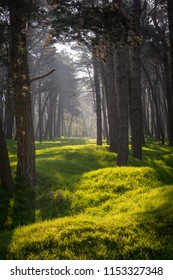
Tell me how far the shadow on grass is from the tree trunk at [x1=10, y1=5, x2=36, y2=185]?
37.4 inches

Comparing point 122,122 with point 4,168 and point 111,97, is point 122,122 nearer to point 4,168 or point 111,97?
point 111,97

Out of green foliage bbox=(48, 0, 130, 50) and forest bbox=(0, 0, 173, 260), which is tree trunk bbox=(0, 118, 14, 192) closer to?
forest bbox=(0, 0, 173, 260)

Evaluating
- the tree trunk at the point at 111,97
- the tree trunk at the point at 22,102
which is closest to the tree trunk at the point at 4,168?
the tree trunk at the point at 22,102

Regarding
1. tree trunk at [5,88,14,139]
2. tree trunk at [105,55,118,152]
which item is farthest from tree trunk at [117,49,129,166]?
tree trunk at [5,88,14,139]

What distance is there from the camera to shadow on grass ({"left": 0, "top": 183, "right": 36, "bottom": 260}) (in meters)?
10.3

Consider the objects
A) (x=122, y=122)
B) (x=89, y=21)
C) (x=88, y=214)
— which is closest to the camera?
(x=88, y=214)

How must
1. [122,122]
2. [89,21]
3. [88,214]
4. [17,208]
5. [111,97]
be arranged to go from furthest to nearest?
1. [111,97]
2. [122,122]
3. [89,21]
4. [17,208]
5. [88,214]

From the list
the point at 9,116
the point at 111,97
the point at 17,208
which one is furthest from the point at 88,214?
the point at 9,116

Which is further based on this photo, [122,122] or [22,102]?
[122,122]

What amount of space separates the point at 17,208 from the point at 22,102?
4339 millimetres

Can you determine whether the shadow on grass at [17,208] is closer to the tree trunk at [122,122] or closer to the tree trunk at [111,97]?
the tree trunk at [122,122]

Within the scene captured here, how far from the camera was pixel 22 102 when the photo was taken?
13.7m

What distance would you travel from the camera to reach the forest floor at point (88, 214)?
286 inches
